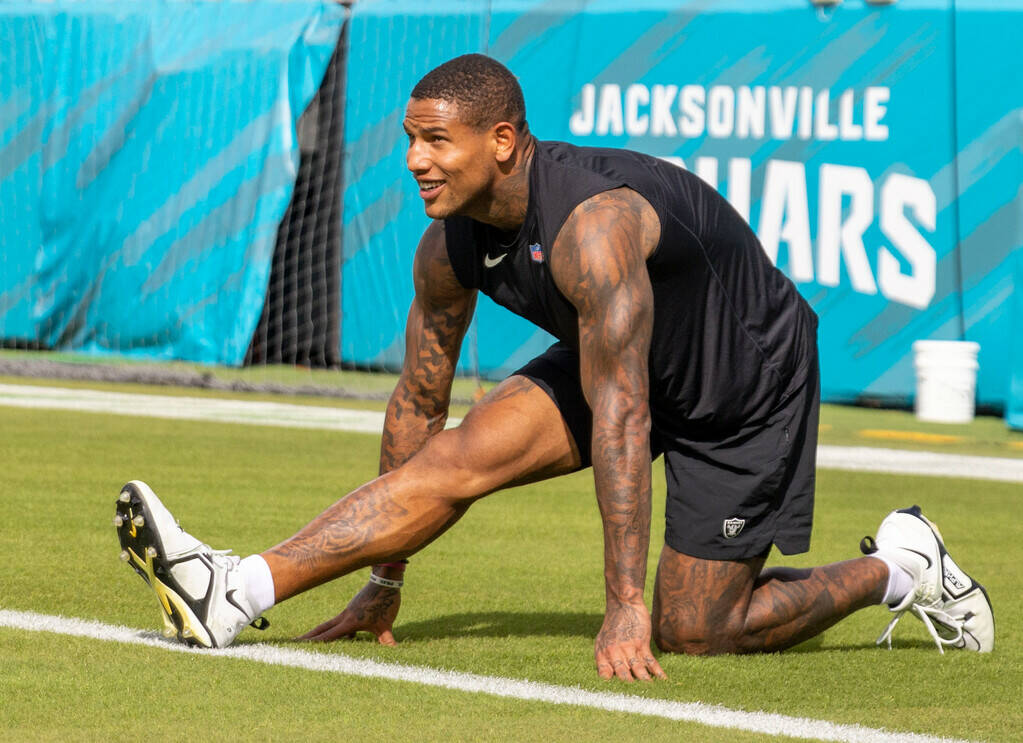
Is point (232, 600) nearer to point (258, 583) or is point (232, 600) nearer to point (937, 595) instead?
point (258, 583)

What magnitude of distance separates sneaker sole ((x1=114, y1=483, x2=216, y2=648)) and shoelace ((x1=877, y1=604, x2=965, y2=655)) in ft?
6.73

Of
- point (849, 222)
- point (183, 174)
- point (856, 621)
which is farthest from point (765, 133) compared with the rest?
point (856, 621)

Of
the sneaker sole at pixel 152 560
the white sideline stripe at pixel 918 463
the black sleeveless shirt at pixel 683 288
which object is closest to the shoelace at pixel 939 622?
the black sleeveless shirt at pixel 683 288

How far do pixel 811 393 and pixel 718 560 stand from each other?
22.9 inches

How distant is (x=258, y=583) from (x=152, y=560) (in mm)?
278

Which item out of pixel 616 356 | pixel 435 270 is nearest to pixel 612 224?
pixel 616 356

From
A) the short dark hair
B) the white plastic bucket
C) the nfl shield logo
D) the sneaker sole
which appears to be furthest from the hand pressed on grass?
the white plastic bucket

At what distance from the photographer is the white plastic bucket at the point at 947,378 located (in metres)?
13.5

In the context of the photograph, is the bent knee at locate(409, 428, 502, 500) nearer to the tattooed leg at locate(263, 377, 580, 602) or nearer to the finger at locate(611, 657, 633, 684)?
the tattooed leg at locate(263, 377, 580, 602)

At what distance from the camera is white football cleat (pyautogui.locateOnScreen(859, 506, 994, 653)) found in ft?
17.4

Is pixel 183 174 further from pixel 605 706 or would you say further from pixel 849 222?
pixel 605 706

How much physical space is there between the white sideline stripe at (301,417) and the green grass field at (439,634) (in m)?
0.87

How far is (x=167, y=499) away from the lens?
7941 millimetres

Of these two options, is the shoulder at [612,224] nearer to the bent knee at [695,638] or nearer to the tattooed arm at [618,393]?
the tattooed arm at [618,393]
